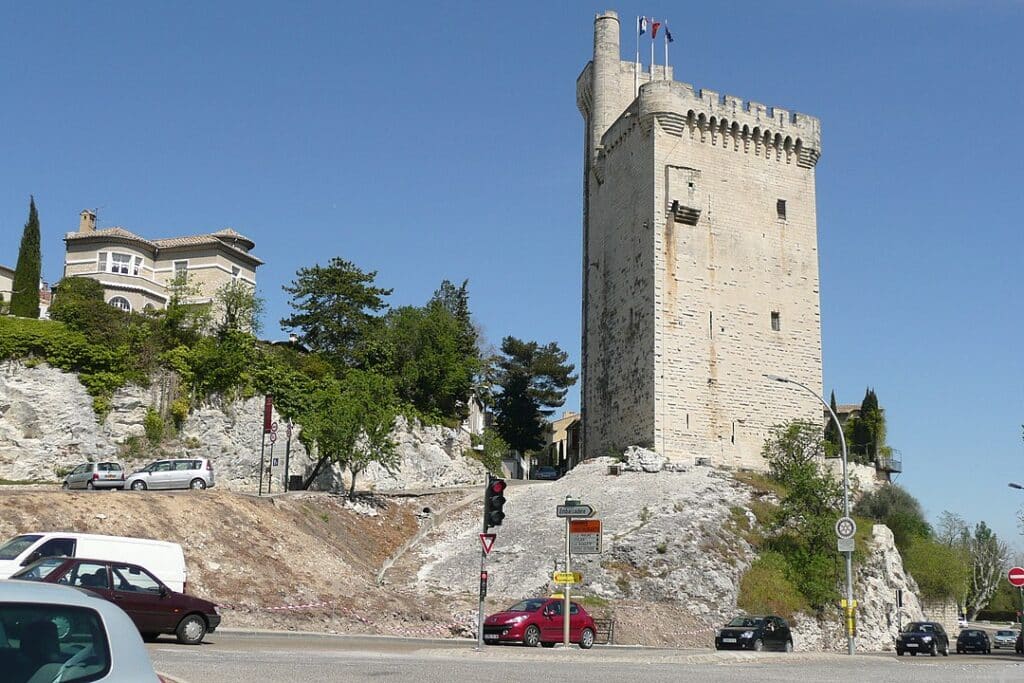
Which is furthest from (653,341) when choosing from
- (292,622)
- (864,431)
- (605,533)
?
(864,431)

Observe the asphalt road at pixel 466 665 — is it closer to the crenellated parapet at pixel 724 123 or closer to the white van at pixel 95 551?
the white van at pixel 95 551

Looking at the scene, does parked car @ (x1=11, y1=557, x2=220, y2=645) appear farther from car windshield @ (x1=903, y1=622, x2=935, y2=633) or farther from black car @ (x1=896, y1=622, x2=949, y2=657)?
car windshield @ (x1=903, y1=622, x2=935, y2=633)

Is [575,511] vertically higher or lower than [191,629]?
higher

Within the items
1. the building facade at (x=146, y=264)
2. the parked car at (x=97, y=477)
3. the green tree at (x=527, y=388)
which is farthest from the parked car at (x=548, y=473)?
the parked car at (x=97, y=477)

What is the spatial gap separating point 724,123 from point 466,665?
141 feet

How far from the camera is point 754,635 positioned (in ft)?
99.5

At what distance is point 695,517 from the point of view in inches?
1684

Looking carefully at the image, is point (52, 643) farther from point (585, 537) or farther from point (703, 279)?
Answer: point (703, 279)

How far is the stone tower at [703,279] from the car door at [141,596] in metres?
33.5

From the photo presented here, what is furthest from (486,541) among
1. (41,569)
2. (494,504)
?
(41,569)

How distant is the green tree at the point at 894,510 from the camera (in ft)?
179

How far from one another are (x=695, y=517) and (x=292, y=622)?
1911cm

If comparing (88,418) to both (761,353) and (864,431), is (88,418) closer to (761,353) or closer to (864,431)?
(761,353)

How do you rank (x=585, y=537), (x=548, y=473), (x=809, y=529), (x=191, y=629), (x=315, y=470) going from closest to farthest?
(x=191, y=629) < (x=585, y=537) < (x=809, y=529) < (x=315, y=470) < (x=548, y=473)
